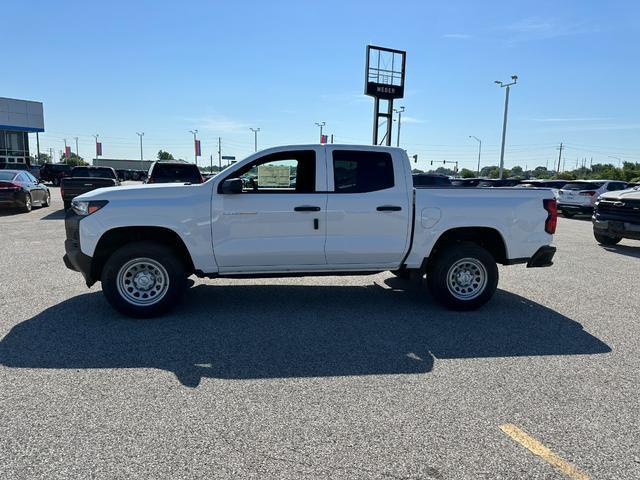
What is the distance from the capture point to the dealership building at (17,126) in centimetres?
4603

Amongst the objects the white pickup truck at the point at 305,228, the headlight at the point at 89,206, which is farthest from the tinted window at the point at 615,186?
the headlight at the point at 89,206

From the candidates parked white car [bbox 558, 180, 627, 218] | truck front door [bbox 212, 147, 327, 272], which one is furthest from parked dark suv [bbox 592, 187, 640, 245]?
parked white car [bbox 558, 180, 627, 218]

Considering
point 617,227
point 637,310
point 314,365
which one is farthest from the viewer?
point 617,227

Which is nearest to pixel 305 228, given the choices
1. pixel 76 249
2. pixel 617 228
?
pixel 76 249

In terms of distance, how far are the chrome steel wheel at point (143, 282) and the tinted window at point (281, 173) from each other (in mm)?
1415

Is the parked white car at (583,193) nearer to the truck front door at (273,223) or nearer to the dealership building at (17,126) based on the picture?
the truck front door at (273,223)

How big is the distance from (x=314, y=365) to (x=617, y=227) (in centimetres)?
986

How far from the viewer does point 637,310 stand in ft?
20.0

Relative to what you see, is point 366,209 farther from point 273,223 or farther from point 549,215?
point 549,215

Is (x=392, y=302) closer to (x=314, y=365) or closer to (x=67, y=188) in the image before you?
(x=314, y=365)

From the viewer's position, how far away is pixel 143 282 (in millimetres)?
5410

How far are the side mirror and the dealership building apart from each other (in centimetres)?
5018

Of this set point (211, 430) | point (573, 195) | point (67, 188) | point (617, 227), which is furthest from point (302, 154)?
point (573, 195)

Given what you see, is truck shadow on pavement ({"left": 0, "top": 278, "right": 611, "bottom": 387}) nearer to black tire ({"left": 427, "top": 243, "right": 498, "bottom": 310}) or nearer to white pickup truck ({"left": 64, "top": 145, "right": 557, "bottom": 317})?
black tire ({"left": 427, "top": 243, "right": 498, "bottom": 310})
